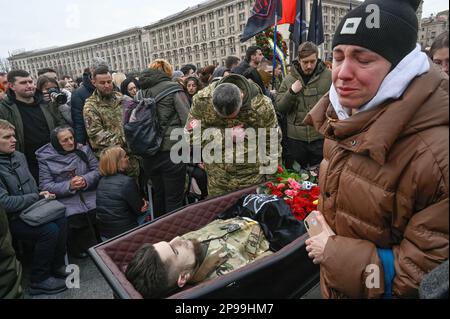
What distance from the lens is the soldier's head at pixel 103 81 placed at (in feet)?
13.3

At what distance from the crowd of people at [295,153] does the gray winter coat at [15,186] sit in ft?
0.04

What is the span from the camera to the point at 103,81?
4.07 metres

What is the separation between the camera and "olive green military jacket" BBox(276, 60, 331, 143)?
3.75 meters

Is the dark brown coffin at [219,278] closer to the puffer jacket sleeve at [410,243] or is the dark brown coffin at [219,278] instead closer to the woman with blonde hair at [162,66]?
the puffer jacket sleeve at [410,243]

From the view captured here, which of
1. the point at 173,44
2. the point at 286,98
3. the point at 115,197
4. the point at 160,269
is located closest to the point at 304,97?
the point at 286,98

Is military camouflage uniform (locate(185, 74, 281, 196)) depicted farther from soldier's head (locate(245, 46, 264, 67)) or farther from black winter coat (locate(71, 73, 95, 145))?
soldier's head (locate(245, 46, 264, 67))

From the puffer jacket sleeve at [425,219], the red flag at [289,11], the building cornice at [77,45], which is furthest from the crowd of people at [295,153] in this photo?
the building cornice at [77,45]

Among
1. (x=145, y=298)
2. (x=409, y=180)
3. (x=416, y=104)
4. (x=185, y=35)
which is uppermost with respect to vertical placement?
(x=185, y=35)

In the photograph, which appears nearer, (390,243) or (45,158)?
(390,243)
